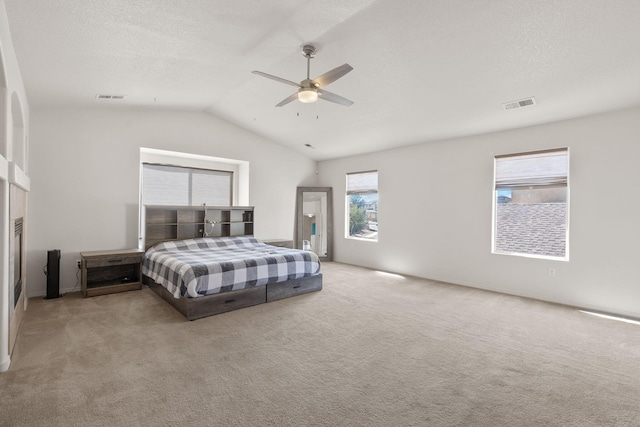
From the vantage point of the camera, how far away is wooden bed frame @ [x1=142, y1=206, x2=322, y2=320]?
369 cm

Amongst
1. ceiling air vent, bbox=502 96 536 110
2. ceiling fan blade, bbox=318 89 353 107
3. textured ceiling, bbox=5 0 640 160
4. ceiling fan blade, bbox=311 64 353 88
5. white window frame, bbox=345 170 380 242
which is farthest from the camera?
white window frame, bbox=345 170 380 242

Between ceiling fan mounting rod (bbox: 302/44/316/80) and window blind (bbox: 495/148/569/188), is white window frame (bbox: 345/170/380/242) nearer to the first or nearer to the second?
window blind (bbox: 495/148/569/188)

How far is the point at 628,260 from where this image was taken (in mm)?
3787

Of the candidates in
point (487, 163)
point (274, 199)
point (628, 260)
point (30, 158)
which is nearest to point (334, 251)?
point (274, 199)

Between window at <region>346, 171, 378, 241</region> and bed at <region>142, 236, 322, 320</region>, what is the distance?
2.37 meters

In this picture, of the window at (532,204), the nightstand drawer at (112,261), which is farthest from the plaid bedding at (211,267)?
the window at (532,204)

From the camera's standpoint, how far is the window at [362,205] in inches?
266

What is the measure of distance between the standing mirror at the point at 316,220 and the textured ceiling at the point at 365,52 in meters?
2.88

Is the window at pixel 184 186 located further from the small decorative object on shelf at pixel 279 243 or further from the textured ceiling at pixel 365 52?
the textured ceiling at pixel 365 52

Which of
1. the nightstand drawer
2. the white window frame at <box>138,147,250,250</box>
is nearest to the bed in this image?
the nightstand drawer

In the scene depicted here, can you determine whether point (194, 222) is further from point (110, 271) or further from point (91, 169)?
point (91, 169)

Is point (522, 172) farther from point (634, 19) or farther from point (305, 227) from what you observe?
point (305, 227)

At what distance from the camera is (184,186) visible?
6109 mm

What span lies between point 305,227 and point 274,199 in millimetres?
→ 1021
